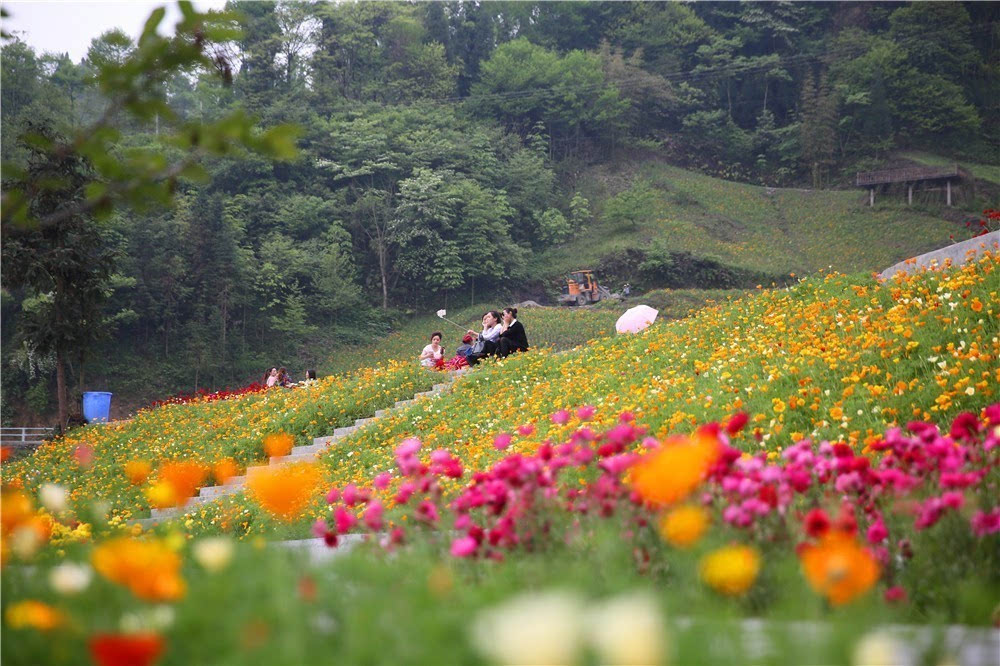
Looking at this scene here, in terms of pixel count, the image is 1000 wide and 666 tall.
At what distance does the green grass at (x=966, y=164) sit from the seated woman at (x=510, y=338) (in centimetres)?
3799

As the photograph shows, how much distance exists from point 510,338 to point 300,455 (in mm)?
4435

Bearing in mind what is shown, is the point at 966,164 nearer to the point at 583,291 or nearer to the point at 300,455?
the point at 583,291

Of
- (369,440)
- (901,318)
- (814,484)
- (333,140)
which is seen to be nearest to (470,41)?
(333,140)

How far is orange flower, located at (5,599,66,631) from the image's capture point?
64.7 inches

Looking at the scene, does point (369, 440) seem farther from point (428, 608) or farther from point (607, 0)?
point (607, 0)

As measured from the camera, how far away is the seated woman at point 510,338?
591 inches

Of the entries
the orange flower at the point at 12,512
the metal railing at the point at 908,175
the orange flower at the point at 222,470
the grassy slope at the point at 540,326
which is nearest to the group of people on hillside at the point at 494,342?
the orange flower at the point at 222,470

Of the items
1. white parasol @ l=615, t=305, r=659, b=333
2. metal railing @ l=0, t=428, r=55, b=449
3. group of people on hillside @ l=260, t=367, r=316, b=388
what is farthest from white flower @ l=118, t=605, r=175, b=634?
metal railing @ l=0, t=428, r=55, b=449

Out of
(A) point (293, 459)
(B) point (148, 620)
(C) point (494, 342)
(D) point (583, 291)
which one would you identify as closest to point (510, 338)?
(C) point (494, 342)

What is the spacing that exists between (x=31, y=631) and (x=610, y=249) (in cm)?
4061

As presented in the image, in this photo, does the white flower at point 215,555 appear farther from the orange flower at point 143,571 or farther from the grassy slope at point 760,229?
the grassy slope at point 760,229

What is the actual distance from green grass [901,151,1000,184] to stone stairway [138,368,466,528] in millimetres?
40462

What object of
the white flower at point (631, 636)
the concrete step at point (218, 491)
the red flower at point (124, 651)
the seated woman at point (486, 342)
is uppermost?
the white flower at point (631, 636)

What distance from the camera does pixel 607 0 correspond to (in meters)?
59.3
